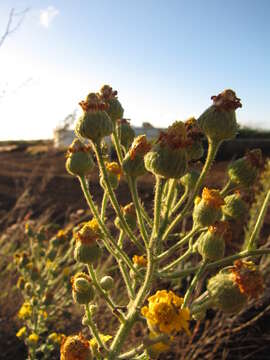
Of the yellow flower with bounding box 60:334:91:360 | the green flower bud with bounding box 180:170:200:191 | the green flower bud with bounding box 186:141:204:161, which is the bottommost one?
the yellow flower with bounding box 60:334:91:360

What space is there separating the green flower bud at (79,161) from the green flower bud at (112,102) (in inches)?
9.4

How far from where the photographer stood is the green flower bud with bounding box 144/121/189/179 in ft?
4.57

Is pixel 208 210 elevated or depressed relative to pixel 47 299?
elevated

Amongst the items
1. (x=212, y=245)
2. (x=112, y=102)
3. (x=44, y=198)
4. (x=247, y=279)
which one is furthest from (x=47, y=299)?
(x=44, y=198)

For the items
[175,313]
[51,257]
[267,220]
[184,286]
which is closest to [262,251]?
[175,313]

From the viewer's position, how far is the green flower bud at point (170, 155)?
139 centimetres

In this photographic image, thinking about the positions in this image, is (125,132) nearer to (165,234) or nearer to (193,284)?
(165,234)

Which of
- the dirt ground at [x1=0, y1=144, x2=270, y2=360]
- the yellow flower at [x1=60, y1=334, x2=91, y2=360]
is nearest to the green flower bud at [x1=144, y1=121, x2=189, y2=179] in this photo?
the yellow flower at [x1=60, y1=334, x2=91, y2=360]

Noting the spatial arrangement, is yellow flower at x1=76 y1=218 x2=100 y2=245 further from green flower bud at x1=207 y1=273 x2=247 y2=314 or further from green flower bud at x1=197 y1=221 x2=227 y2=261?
green flower bud at x1=207 y1=273 x2=247 y2=314

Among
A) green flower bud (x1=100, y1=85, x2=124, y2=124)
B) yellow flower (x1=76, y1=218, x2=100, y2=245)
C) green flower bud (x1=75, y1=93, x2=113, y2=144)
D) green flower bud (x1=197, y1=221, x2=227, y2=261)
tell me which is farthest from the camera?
green flower bud (x1=100, y1=85, x2=124, y2=124)

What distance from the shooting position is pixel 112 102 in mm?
1878

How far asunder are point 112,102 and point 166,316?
110 centimetres

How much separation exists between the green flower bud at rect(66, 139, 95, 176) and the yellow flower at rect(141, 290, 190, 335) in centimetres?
73

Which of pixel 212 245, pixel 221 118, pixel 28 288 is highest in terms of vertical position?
pixel 221 118
